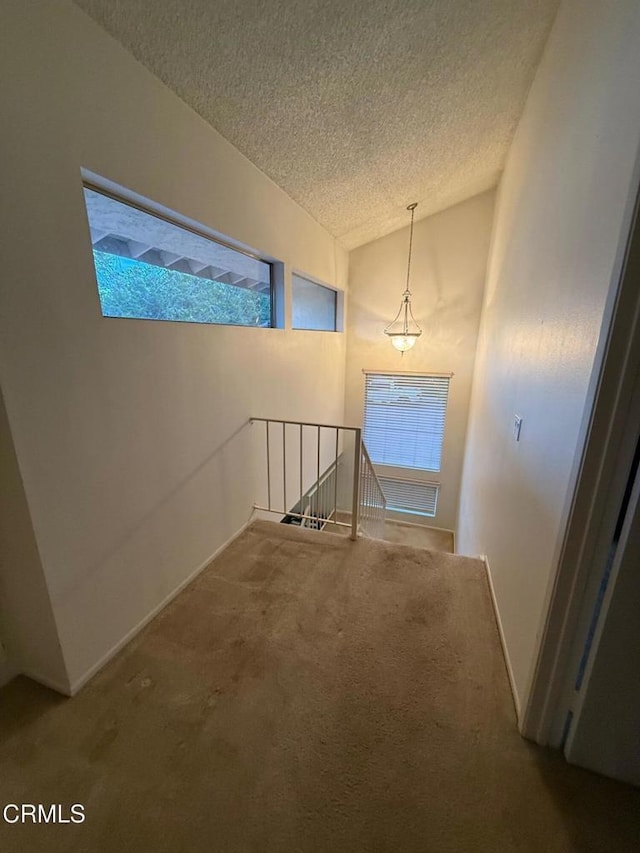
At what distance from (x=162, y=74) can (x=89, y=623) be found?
2299 millimetres

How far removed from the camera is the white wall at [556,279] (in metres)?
0.97

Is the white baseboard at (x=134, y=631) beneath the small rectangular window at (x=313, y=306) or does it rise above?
beneath

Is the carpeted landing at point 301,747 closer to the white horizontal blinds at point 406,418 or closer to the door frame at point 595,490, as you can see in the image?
the door frame at point 595,490

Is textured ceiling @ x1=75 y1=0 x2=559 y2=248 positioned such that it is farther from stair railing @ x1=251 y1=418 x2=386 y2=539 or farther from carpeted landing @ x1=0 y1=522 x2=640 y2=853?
carpeted landing @ x1=0 y1=522 x2=640 y2=853

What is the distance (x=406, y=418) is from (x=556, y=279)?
147 inches

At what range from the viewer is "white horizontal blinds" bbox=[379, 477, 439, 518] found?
516 centimetres

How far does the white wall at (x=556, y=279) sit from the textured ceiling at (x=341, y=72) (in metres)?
0.30

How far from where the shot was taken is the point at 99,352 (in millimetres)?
1361

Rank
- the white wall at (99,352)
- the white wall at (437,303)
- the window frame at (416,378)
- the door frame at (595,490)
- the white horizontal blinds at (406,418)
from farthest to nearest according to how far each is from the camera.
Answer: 1. the white horizontal blinds at (406,418)
2. the window frame at (416,378)
3. the white wall at (437,303)
4. the white wall at (99,352)
5. the door frame at (595,490)

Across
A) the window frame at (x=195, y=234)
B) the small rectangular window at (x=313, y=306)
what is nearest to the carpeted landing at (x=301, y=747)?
Result: the window frame at (x=195, y=234)

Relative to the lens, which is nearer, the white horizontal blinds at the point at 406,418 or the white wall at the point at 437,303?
the white wall at the point at 437,303

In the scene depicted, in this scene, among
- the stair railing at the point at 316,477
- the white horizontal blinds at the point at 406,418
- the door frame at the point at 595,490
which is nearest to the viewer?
the door frame at the point at 595,490

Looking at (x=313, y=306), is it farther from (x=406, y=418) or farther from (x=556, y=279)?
(x=556, y=279)

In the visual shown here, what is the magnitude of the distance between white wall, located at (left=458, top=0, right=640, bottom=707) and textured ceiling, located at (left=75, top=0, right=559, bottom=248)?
0.30 meters
